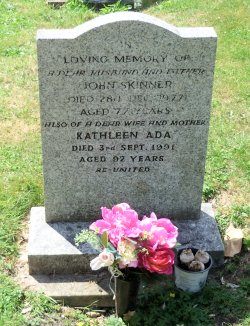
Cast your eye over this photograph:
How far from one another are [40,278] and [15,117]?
256 cm

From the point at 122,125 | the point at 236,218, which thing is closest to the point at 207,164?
the point at 236,218

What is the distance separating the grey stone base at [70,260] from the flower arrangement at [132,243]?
1.89 ft

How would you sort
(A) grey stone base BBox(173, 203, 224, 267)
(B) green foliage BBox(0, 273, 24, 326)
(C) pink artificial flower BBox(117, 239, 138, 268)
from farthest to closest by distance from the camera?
(A) grey stone base BBox(173, 203, 224, 267), (B) green foliage BBox(0, 273, 24, 326), (C) pink artificial flower BBox(117, 239, 138, 268)

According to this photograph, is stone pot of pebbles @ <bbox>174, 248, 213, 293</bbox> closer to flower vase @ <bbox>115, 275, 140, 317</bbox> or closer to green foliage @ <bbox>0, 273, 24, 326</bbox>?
flower vase @ <bbox>115, 275, 140, 317</bbox>

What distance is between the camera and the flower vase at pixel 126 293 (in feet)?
12.5

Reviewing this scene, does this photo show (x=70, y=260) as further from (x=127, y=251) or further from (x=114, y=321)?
(x=127, y=251)

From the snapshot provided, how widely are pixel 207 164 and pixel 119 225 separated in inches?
86.9

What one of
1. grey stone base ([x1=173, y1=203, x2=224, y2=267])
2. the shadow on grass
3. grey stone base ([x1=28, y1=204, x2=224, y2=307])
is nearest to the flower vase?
the shadow on grass

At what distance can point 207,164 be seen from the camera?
5.65 metres

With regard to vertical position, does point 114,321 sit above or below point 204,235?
below

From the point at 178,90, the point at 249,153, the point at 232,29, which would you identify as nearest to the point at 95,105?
the point at 178,90

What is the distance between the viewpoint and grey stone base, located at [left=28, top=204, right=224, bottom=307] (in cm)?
420

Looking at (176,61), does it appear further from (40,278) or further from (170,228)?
(40,278)

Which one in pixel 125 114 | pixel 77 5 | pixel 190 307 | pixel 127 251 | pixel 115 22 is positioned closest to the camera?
pixel 127 251
